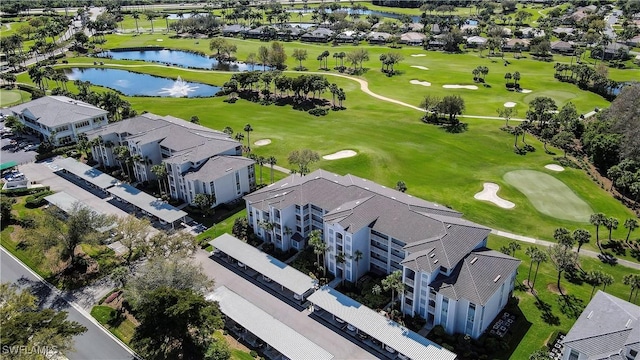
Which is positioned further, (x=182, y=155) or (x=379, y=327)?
(x=182, y=155)

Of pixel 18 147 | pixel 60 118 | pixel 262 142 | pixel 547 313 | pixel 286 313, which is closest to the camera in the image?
pixel 547 313

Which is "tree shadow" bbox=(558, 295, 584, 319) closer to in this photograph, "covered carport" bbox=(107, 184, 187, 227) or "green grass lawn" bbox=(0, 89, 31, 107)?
"covered carport" bbox=(107, 184, 187, 227)

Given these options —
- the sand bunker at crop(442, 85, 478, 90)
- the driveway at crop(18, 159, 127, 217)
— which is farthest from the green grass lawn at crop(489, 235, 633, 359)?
the sand bunker at crop(442, 85, 478, 90)

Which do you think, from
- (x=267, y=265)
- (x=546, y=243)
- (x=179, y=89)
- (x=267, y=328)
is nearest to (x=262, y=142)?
(x=267, y=265)

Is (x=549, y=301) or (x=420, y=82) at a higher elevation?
(x=420, y=82)

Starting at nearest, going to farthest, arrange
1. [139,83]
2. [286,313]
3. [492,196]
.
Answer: [286,313]
[492,196]
[139,83]

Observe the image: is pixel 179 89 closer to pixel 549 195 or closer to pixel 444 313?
pixel 549 195

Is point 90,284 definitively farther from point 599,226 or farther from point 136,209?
point 599,226

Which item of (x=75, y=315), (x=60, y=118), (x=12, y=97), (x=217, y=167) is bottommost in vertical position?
(x=75, y=315)
